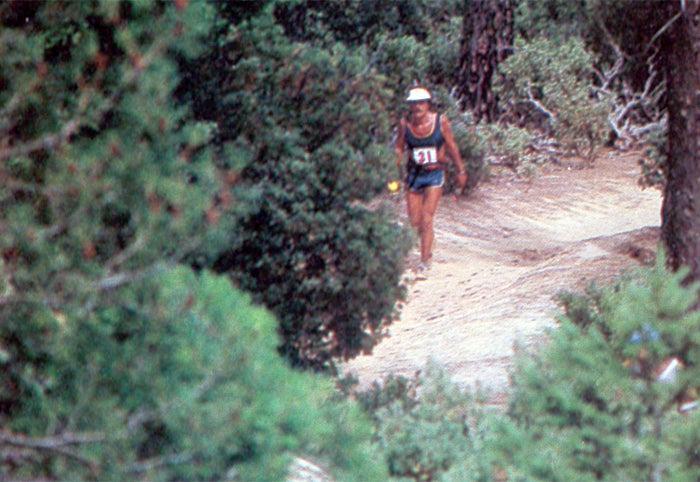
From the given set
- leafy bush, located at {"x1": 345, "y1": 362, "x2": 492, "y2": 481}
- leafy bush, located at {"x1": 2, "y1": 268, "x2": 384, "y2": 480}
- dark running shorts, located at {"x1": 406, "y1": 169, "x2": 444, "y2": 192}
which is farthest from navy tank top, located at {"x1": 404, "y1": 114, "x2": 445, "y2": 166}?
leafy bush, located at {"x1": 2, "y1": 268, "x2": 384, "y2": 480}

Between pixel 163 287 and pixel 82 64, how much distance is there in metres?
1.06

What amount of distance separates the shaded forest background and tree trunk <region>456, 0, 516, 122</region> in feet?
45.1

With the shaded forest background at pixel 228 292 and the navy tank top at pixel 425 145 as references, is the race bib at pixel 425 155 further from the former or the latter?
the shaded forest background at pixel 228 292

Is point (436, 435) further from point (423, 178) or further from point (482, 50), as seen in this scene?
point (482, 50)

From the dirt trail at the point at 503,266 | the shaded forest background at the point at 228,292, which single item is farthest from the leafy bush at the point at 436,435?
the dirt trail at the point at 503,266

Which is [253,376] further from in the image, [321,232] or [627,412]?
[321,232]

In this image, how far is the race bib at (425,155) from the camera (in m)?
10.1

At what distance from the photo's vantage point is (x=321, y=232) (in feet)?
19.3

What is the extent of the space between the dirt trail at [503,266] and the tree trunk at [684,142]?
114 cm

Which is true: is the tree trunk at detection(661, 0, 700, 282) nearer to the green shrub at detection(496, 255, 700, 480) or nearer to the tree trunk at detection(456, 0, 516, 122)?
the green shrub at detection(496, 255, 700, 480)

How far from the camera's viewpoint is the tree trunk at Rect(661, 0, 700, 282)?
779 centimetres

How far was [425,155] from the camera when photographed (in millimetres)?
10062

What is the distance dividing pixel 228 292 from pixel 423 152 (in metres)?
6.96

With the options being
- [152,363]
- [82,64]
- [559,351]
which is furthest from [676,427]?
[82,64]
